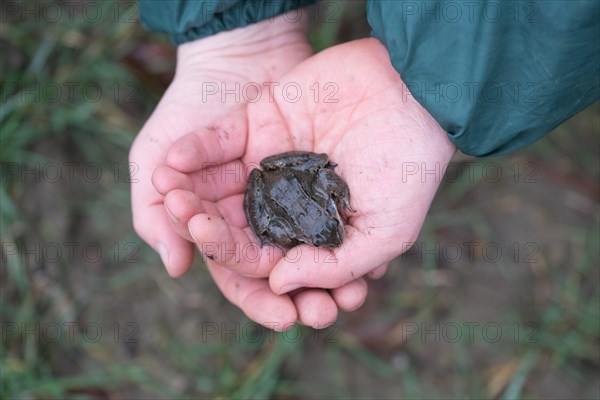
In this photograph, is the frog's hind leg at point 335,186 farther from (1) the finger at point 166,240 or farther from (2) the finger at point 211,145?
(1) the finger at point 166,240

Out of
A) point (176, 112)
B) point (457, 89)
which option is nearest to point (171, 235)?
point (176, 112)

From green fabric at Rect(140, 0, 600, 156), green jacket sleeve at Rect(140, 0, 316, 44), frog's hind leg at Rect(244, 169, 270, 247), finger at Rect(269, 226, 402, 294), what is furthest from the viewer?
green jacket sleeve at Rect(140, 0, 316, 44)

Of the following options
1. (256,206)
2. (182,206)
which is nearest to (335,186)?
(256,206)

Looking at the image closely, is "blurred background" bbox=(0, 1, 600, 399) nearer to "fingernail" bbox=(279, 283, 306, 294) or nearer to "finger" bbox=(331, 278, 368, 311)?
"finger" bbox=(331, 278, 368, 311)

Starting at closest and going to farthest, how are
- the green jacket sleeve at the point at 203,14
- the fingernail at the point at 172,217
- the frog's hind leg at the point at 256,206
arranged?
the fingernail at the point at 172,217
the frog's hind leg at the point at 256,206
the green jacket sleeve at the point at 203,14

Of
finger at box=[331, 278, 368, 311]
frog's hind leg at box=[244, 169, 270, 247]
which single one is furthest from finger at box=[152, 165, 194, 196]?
finger at box=[331, 278, 368, 311]

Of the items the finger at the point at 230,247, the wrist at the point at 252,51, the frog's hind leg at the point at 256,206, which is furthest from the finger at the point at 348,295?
the wrist at the point at 252,51
